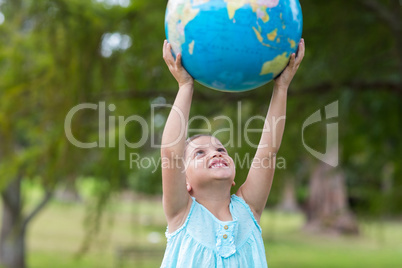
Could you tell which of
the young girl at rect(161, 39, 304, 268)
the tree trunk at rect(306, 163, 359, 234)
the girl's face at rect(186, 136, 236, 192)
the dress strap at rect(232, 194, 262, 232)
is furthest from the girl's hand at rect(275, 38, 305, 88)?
the tree trunk at rect(306, 163, 359, 234)

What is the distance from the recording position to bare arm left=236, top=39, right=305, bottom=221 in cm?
233

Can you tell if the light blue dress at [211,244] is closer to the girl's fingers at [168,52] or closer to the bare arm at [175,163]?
the bare arm at [175,163]

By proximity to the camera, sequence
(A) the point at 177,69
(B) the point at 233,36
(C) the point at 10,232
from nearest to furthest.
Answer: (B) the point at 233,36 < (A) the point at 177,69 < (C) the point at 10,232

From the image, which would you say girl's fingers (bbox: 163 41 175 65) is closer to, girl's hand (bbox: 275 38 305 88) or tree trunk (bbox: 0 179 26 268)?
girl's hand (bbox: 275 38 305 88)

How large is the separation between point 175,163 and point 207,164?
143mm

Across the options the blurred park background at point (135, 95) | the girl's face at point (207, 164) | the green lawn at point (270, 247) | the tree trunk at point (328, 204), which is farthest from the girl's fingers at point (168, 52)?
the tree trunk at point (328, 204)

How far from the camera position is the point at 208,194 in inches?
88.8

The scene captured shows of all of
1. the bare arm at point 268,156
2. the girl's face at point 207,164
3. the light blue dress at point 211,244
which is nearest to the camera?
the light blue dress at point 211,244

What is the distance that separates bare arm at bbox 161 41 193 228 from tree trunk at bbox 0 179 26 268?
24.9 ft

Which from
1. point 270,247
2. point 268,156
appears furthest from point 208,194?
point 270,247

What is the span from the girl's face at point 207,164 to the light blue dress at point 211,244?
0.09 m

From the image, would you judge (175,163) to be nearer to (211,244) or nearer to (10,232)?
(211,244)

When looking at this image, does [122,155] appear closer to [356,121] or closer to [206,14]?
[356,121]

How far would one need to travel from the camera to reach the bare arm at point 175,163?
2.15 metres
